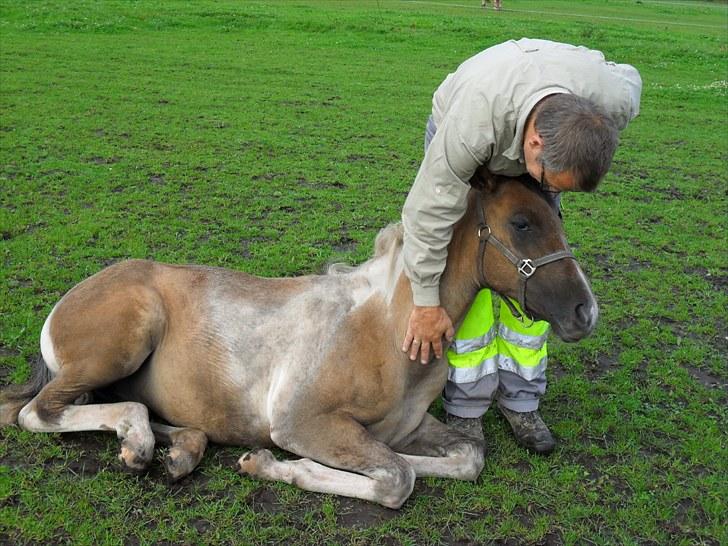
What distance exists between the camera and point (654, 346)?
6.09 m

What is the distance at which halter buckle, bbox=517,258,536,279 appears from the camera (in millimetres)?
3746

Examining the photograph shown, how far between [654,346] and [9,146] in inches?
327

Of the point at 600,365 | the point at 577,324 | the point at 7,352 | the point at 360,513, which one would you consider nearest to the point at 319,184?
the point at 600,365

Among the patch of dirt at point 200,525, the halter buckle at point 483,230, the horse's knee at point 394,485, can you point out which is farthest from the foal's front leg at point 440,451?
the halter buckle at point 483,230

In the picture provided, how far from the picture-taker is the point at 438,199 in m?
3.70

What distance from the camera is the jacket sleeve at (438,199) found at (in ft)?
11.7

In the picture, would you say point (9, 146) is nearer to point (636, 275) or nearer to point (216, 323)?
point (216, 323)

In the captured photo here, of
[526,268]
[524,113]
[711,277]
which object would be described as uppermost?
[524,113]

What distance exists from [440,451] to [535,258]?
4.45ft

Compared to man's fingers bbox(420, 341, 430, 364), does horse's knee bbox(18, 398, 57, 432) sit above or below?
below

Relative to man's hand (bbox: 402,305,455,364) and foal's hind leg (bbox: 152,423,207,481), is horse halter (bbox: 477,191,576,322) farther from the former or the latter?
foal's hind leg (bbox: 152,423,207,481)

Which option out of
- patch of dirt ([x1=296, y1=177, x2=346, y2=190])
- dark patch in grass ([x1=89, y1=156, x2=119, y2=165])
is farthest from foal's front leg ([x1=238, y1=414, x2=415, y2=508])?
dark patch in grass ([x1=89, y1=156, x2=119, y2=165])

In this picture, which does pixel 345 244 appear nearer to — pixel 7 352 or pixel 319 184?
pixel 319 184

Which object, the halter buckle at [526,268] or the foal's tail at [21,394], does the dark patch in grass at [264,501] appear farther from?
the halter buckle at [526,268]
